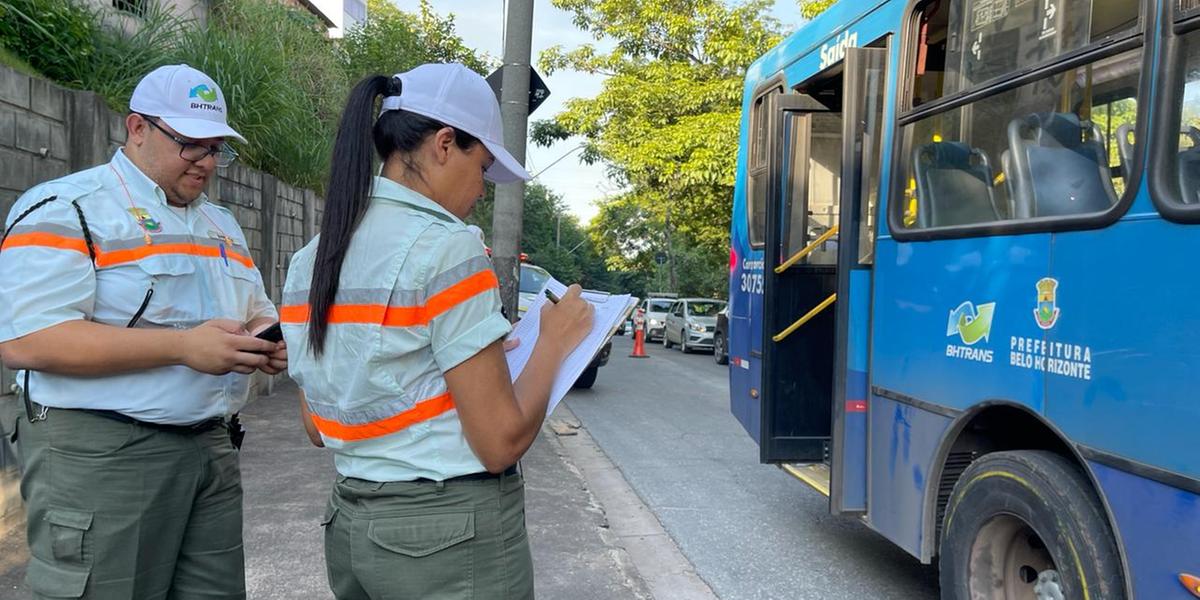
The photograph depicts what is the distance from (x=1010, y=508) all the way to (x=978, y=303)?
2.46 ft

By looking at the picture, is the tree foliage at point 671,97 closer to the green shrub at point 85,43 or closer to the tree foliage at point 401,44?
the tree foliage at point 401,44

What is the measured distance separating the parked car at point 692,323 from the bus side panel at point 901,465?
17.6 m

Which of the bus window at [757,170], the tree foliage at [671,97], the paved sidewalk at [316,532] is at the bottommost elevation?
the paved sidewalk at [316,532]

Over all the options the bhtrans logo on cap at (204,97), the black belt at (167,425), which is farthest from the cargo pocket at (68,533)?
the bhtrans logo on cap at (204,97)

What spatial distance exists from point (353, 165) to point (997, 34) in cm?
281

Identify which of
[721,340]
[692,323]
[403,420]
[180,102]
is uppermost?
[180,102]

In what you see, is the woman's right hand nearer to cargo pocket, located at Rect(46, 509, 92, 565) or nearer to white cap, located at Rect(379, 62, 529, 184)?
white cap, located at Rect(379, 62, 529, 184)

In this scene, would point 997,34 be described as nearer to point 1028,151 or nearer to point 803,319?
point 1028,151

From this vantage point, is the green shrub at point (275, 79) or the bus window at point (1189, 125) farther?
the green shrub at point (275, 79)

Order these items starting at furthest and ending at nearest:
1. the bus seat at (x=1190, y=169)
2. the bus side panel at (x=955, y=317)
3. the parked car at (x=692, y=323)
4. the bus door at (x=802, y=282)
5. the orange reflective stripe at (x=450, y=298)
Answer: the parked car at (x=692, y=323) < the bus door at (x=802, y=282) < the bus side panel at (x=955, y=317) < the bus seat at (x=1190, y=169) < the orange reflective stripe at (x=450, y=298)

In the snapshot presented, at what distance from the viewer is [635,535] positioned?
17.7 feet

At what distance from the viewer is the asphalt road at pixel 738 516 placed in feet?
15.2

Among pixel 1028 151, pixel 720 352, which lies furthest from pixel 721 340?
pixel 1028 151

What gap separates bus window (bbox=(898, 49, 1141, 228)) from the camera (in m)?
2.88
